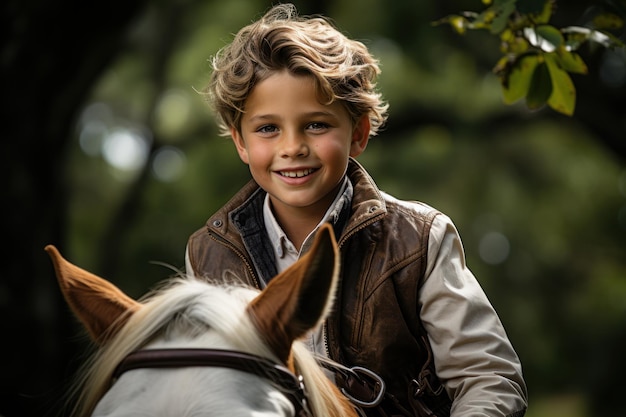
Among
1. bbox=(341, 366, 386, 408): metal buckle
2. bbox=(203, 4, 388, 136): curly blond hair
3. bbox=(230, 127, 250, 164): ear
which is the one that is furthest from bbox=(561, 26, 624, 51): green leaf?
bbox=(341, 366, 386, 408): metal buckle

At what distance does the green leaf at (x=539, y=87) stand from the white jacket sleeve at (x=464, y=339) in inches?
27.0

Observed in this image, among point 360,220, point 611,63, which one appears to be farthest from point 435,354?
point 611,63

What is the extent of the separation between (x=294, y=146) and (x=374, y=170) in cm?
1023

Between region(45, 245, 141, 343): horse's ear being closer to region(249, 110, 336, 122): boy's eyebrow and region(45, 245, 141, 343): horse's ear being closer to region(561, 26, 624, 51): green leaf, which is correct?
region(249, 110, 336, 122): boy's eyebrow

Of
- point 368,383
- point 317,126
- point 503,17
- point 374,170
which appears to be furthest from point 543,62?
point 374,170

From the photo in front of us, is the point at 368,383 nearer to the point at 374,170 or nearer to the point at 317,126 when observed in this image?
the point at 317,126

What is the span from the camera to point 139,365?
1929 mm

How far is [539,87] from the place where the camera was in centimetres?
334

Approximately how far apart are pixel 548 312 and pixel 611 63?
20.0ft

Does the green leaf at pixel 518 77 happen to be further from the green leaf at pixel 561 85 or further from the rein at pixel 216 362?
the rein at pixel 216 362

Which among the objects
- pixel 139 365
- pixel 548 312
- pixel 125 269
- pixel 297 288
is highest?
pixel 297 288

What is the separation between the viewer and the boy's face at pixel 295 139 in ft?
9.45

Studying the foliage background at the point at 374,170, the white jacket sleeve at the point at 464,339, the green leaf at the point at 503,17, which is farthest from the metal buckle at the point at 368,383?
the foliage background at the point at 374,170

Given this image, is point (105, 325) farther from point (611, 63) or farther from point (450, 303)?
point (611, 63)
